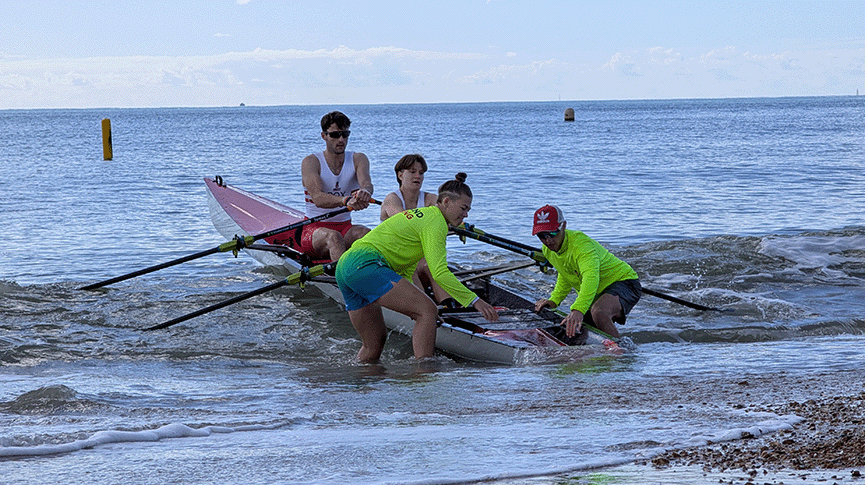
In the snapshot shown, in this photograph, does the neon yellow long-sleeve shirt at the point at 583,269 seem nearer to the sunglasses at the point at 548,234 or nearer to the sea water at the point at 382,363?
the sunglasses at the point at 548,234

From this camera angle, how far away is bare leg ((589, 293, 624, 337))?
22.3 ft

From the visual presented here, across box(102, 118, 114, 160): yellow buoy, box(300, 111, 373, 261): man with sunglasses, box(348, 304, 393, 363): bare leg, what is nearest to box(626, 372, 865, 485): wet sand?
box(348, 304, 393, 363): bare leg

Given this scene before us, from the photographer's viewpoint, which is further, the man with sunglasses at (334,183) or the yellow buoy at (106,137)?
the yellow buoy at (106,137)

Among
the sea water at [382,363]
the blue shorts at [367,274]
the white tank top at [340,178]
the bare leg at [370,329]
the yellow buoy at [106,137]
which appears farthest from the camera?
the yellow buoy at [106,137]

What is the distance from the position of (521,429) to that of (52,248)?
37.8 ft

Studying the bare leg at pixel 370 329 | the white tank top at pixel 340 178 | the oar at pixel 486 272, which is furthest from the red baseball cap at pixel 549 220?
the white tank top at pixel 340 178

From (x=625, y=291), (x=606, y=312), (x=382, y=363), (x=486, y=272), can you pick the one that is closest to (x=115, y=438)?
(x=382, y=363)

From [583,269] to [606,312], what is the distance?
1.57ft

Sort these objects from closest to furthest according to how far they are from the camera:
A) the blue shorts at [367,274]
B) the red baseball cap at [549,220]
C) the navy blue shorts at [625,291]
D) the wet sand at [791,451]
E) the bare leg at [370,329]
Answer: the wet sand at [791,451]
the blue shorts at [367,274]
the bare leg at [370,329]
the red baseball cap at [549,220]
the navy blue shorts at [625,291]

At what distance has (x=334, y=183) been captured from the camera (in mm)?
8305

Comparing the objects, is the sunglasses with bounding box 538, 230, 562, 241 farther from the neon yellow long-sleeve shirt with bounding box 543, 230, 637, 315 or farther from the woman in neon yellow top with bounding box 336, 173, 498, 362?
the woman in neon yellow top with bounding box 336, 173, 498, 362

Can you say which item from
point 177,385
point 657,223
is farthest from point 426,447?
point 657,223

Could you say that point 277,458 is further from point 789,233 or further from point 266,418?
point 789,233

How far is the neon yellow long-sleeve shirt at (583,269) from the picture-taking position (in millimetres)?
6480
